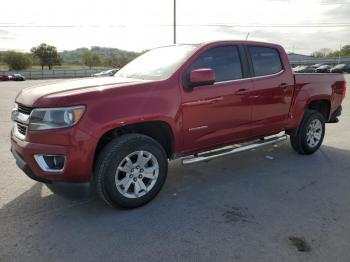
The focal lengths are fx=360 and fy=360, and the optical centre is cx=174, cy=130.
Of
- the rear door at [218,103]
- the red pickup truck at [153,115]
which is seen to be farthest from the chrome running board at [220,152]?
the rear door at [218,103]

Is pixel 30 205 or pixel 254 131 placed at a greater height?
pixel 254 131

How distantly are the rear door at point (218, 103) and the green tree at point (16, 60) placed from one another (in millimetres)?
89924

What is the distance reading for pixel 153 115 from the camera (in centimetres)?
392

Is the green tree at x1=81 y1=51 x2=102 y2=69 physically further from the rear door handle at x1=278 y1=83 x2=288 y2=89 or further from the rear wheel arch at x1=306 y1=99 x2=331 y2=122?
the rear door handle at x1=278 y1=83 x2=288 y2=89

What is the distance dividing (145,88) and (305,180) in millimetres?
2617

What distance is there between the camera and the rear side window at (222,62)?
4.50 m

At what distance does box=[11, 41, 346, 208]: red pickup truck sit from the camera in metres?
3.51

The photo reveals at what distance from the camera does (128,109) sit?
3.72 meters

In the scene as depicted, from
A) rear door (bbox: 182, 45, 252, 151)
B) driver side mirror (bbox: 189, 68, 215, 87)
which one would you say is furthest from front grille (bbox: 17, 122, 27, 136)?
driver side mirror (bbox: 189, 68, 215, 87)

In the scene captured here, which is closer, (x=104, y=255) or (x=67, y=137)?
(x=104, y=255)

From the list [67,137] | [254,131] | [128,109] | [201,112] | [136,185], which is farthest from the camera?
[254,131]

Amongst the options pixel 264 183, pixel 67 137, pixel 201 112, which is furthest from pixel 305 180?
pixel 67 137

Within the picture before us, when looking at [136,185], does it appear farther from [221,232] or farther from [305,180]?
[305,180]

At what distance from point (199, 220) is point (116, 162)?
104 cm
